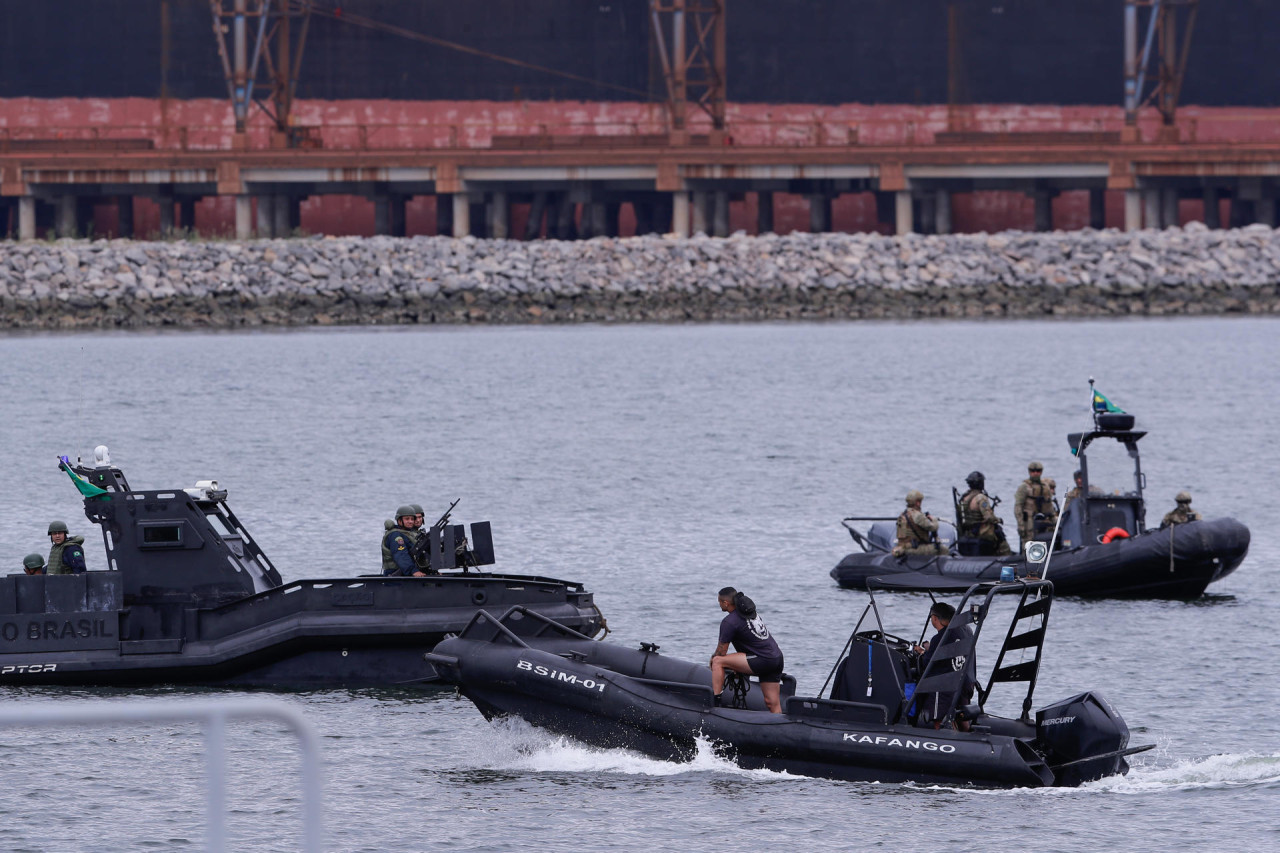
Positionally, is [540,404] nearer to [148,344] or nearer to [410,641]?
[148,344]

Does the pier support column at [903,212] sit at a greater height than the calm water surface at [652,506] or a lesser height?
greater

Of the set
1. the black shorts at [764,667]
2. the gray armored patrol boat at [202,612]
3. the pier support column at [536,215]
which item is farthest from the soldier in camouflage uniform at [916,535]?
the pier support column at [536,215]

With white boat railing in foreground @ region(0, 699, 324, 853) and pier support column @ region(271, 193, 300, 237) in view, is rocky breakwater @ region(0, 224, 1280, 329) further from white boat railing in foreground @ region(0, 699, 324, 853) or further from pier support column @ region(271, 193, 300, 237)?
white boat railing in foreground @ region(0, 699, 324, 853)

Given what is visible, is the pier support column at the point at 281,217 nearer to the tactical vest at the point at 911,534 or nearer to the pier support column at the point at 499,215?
the pier support column at the point at 499,215

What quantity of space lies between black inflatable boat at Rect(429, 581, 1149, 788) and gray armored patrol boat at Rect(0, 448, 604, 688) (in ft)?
7.39

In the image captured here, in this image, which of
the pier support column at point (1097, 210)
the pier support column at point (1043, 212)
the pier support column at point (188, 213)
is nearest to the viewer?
the pier support column at point (1043, 212)

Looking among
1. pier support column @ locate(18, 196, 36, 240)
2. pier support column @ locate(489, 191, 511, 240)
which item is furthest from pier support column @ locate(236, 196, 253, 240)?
pier support column @ locate(489, 191, 511, 240)

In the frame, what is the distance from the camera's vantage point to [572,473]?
4266 centimetres

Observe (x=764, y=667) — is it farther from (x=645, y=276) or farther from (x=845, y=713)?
(x=645, y=276)

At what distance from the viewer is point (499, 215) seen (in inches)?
3019

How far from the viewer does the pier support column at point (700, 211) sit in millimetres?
76238

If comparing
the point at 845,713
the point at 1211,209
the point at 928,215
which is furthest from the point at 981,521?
the point at 1211,209

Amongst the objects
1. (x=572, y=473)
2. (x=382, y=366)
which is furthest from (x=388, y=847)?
(x=382, y=366)

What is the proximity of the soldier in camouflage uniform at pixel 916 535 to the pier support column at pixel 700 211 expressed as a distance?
52.0 metres
